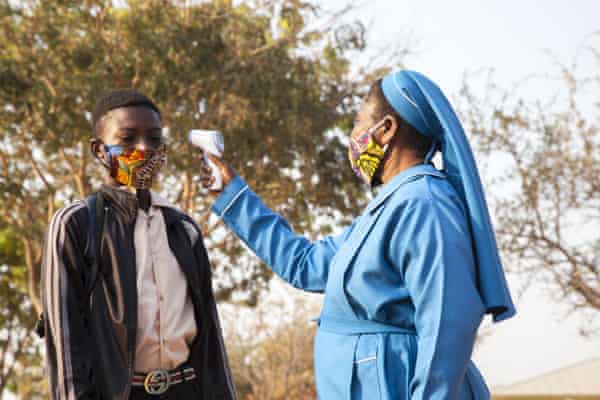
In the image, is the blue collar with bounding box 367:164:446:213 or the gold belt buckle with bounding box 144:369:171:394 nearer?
the blue collar with bounding box 367:164:446:213

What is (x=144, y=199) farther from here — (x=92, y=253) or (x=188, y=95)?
(x=188, y=95)

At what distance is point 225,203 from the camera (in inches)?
142

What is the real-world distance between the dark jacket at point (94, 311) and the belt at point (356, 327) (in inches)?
30.5

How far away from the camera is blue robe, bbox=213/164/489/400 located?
2.38 metres

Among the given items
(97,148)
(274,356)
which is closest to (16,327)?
(274,356)

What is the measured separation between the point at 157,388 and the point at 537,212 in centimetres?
1016

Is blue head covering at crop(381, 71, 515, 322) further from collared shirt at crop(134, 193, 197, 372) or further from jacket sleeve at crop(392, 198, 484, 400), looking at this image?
collared shirt at crop(134, 193, 197, 372)

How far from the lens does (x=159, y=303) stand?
126 inches

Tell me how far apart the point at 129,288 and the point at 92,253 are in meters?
0.21

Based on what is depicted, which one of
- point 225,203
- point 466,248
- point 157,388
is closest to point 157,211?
point 225,203

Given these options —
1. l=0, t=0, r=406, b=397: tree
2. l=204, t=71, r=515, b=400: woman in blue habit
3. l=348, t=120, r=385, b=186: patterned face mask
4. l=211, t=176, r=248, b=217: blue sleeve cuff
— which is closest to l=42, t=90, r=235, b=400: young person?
l=211, t=176, r=248, b=217: blue sleeve cuff

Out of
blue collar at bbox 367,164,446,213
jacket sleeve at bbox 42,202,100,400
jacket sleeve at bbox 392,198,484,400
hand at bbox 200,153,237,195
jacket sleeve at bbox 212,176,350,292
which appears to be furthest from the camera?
hand at bbox 200,153,237,195

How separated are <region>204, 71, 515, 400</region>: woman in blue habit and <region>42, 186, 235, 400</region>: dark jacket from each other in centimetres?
75

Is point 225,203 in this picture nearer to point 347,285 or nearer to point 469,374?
point 347,285
